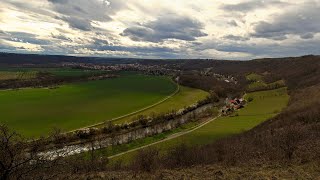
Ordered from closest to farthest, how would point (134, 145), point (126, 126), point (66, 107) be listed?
point (134, 145)
point (126, 126)
point (66, 107)

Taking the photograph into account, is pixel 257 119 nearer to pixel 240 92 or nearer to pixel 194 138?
pixel 194 138

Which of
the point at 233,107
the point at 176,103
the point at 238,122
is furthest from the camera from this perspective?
the point at 176,103

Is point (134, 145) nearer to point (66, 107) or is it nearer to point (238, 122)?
point (238, 122)

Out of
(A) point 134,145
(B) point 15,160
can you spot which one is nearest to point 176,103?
(A) point 134,145

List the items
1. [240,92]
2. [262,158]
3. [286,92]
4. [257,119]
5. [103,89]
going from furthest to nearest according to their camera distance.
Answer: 1. [240,92]
2. [103,89]
3. [286,92]
4. [257,119]
5. [262,158]

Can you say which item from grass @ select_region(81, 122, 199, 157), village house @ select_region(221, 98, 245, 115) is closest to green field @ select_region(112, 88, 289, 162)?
village house @ select_region(221, 98, 245, 115)

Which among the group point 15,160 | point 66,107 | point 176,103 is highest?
point 15,160

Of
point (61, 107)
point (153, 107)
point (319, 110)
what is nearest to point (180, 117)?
point (153, 107)
